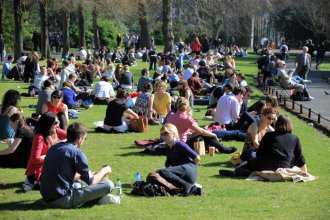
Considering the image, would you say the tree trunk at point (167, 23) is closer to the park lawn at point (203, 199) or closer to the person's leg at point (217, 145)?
the park lawn at point (203, 199)

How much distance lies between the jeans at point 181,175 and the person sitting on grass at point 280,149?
177 cm

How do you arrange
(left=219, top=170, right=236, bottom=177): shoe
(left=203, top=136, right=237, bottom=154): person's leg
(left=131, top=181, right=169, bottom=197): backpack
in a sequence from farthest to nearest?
(left=203, top=136, right=237, bottom=154): person's leg, (left=219, top=170, right=236, bottom=177): shoe, (left=131, top=181, right=169, bottom=197): backpack

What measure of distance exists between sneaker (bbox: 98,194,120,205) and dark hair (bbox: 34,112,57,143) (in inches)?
64.0

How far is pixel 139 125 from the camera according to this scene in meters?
18.6

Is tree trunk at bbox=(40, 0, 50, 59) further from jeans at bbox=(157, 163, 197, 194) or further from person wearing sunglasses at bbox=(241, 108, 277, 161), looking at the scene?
jeans at bbox=(157, 163, 197, 194)

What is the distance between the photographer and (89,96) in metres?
25.2

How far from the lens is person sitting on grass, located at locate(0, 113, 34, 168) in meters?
12.9

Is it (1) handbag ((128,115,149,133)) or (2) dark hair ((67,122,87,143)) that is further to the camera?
(1) handbag ((128,115,149,133))

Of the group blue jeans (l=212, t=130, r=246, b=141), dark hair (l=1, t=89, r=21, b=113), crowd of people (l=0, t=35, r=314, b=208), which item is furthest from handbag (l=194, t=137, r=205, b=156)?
dark hair (l=1, t=89, r=21, b=113)

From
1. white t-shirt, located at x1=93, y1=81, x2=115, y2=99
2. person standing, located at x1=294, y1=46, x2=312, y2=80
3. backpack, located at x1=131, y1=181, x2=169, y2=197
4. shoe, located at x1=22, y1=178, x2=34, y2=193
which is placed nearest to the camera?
backpack, located at x1=131, y1=181, x2=169, y2=197

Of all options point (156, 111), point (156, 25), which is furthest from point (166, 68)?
point (156, 25)

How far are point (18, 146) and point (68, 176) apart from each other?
11.3 feet

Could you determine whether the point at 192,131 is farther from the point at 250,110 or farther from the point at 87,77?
the point at 87,77

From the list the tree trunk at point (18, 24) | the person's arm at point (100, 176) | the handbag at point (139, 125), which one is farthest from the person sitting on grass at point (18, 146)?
the tree trunk at point (18, 24)
